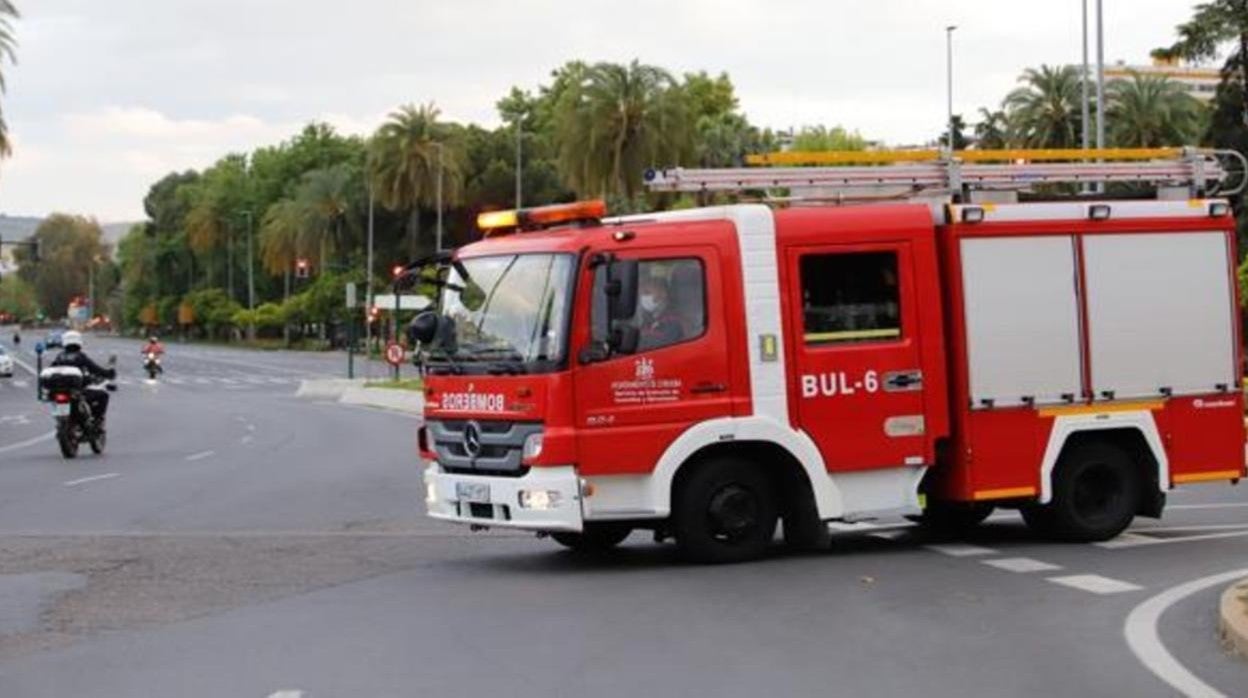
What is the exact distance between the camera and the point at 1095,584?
1104 centimetres

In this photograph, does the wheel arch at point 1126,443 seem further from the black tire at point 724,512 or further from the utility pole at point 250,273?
the utility pole at point 250,273

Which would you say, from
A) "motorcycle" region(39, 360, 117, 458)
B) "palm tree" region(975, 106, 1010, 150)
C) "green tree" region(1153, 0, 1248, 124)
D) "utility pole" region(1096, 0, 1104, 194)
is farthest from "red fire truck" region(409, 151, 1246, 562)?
"palm tree" region(975, 106, 1010, 150)

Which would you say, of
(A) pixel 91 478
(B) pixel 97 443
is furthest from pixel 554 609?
(B) pixel 97 443

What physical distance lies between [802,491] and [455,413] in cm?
270

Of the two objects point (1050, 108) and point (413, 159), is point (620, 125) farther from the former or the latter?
point (413, 159)

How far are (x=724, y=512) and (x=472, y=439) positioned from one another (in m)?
1.97

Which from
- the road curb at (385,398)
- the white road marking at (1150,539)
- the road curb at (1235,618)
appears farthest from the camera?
the road curb at (385,398)

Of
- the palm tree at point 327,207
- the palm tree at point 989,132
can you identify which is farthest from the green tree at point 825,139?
the palm tree at point 327,207

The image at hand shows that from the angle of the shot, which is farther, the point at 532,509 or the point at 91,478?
the point at 91,478

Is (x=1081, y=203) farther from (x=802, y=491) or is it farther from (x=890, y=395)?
(x=802, y=491)

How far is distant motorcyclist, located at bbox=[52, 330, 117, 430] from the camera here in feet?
81.9

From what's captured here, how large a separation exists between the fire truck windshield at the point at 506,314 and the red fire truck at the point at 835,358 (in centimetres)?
2

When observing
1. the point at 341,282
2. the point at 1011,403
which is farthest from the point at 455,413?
the point at 341,282

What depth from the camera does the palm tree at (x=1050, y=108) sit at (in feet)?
225
